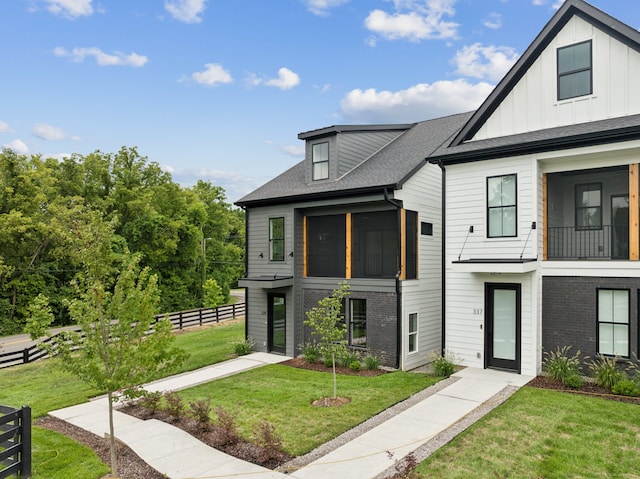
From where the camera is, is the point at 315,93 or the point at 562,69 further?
the point at 315,93

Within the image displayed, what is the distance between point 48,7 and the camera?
54.2 feet

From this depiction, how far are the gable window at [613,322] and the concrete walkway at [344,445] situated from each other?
6.66 feet

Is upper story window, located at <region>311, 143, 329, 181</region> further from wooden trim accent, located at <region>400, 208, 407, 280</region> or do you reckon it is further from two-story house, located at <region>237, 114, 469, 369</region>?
wooden trim accent, located at <region>400, 208, 407, 280</region>

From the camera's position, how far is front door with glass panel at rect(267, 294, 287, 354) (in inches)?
637

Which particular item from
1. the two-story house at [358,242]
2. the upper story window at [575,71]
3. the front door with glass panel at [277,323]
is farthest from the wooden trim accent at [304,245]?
the upper story window at [575,71]

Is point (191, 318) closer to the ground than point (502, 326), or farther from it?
closer to the ground

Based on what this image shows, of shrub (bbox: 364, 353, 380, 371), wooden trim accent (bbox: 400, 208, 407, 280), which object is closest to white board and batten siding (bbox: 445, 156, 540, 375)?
wooden trim accent (bbox: 400, 208, 407, 280)

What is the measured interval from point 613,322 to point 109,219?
23805mm

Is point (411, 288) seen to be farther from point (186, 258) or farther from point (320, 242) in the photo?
point (186, 258)

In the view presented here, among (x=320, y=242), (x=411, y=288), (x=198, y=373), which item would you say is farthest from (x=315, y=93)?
(x=198, y=373)

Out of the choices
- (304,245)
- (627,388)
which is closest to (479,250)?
(627,388)

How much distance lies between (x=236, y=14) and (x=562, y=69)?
1305 centimetres

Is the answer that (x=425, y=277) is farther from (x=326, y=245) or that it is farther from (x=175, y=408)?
(x=175, y=408)

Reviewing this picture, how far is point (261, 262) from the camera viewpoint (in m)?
17.0
